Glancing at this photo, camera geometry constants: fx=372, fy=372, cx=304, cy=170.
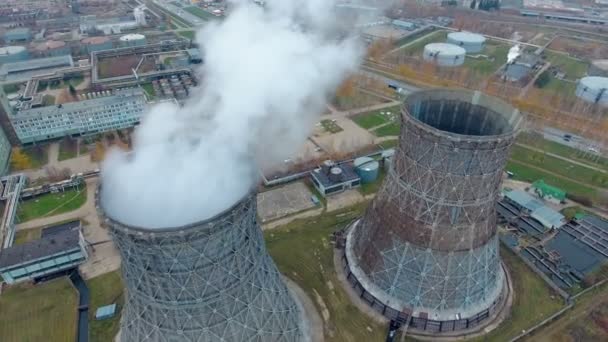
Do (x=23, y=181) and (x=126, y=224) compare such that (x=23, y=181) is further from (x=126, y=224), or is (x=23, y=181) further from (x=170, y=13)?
(x=170, y=13)

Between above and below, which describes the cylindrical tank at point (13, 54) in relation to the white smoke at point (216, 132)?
below

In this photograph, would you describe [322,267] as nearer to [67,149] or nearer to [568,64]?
[67,149]

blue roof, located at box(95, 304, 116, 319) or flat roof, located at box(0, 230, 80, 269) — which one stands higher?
flat roof, located at box(0, 230, 80, 269)

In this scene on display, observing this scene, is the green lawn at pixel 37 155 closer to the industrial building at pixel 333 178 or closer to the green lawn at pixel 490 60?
the industrial building at pixel 333 178

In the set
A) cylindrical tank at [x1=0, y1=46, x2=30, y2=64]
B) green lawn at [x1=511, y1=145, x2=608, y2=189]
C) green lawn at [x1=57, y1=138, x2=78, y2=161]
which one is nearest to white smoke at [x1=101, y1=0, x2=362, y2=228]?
green lawn at [x1=57, y1=138, x2=78, y2=161]

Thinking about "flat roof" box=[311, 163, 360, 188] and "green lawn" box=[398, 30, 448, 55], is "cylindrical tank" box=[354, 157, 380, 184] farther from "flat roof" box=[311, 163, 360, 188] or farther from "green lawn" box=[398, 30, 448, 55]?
"green lawn" box=[398, 30, 448, 55]

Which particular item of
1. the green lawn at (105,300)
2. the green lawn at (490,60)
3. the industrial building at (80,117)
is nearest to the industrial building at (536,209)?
the green lawn at (105,300)

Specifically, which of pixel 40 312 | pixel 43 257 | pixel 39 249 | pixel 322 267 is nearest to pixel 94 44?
pixel 39 249

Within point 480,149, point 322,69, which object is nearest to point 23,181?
point 322,69
